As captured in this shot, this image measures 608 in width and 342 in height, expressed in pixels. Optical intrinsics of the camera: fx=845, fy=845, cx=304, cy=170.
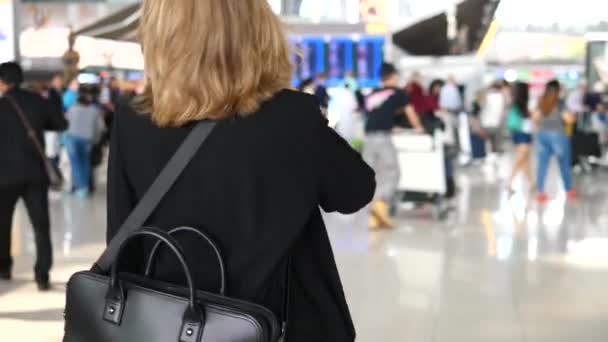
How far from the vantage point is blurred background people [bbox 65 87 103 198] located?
36.2 feet

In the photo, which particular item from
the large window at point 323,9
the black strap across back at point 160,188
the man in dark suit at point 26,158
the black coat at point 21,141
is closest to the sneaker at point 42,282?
the man in dark suit at point 26,158

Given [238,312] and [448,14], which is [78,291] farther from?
[448,14]

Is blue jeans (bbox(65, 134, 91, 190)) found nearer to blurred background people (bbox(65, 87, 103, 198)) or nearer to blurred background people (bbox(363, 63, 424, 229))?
blurred background people (bbox(65, 87, 103, 198))

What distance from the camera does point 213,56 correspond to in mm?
1634

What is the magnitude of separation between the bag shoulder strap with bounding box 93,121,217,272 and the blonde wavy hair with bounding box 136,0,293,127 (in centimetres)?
3

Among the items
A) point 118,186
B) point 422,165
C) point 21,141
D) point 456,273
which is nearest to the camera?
point 118,186

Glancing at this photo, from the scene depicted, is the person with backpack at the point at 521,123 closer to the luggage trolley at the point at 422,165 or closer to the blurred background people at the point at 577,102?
the luggage trolley at the point at 422,165

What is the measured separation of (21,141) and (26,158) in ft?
0.38

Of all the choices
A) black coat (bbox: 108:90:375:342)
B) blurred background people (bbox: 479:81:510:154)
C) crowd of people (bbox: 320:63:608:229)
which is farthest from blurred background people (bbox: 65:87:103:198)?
black coat (bbox: 108:90:375:342)

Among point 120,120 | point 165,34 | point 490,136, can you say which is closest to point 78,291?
point 120,120

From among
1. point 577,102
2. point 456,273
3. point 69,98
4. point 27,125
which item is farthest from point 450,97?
point 27,125

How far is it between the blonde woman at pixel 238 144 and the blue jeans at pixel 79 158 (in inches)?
386

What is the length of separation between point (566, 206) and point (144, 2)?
906 centimetres

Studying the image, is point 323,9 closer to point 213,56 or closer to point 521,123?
point 521,123
